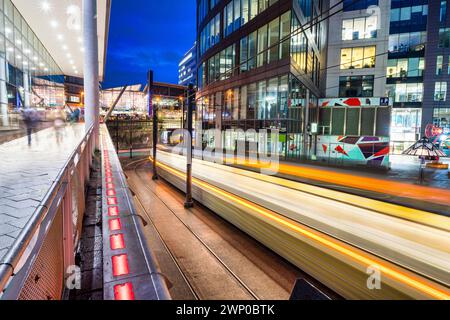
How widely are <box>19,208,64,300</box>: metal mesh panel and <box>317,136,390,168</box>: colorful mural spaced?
26.1 meters

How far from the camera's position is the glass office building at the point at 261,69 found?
20703mm

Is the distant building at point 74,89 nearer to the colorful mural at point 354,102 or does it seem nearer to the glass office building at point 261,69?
the glass office building at point 261,69

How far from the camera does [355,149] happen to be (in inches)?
1134

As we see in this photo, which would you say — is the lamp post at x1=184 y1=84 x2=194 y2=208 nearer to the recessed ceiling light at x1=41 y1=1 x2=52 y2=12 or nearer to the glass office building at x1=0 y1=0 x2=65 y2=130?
the glass office building at x1=0 y1=0 x2=65 y2=130

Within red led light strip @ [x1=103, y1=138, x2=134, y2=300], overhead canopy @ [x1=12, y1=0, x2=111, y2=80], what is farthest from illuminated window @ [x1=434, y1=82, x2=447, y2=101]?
red led light strip @ [x1=103, y1=138, x2=134, y2=300]

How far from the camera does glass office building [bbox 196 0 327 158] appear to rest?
2070cm

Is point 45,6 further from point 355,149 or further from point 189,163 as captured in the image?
point 355,149

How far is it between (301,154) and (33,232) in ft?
82.5

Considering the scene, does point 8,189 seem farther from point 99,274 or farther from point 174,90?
point 174,90

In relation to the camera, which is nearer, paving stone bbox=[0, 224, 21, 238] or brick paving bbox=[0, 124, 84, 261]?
paving stone bbox=[0, 224, 21, 238]

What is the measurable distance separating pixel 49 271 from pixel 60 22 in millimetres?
20347

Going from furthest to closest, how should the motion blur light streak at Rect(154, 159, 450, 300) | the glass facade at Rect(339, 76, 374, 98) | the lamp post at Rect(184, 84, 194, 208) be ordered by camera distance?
1. the glass facade at Rect(339, 76, 374, 98)
2. the lamp post at Rect(184, 84, 194, 208)
3. the motion blur light streak at Rect(154, 159, 450, 300)

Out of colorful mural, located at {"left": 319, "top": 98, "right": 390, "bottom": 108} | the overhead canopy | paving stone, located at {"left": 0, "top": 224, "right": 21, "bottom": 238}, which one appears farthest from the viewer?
colorful mural, located at {"left": 319, "top": 98, "right": 390, "bottom": 108}

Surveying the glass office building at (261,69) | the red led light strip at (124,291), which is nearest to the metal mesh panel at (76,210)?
the red led light strip at (124,291)
